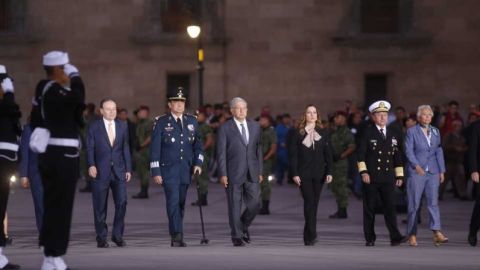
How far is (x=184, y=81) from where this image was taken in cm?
3959

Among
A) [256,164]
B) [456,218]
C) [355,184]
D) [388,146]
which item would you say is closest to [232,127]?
[256,164]

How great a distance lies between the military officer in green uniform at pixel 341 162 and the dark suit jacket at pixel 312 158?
474cm

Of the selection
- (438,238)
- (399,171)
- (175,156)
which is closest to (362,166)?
(399,171)

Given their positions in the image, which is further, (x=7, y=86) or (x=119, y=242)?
(x=119, y=242)

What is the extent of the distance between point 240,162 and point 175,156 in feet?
2.83

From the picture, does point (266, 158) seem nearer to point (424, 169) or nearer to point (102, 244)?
point (424, 169)

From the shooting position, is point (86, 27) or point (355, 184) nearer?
point (355, 184)

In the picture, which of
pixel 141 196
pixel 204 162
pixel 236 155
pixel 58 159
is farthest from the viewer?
pixel 141 196

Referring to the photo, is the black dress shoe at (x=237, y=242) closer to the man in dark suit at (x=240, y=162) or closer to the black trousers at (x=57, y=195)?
the man in dark suit at (x=240, y=162)

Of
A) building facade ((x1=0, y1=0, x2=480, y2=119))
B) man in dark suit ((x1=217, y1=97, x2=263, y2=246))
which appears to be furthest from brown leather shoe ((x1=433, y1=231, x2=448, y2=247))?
building facade ((x1=0, y1=0, x2=480, y2=119))

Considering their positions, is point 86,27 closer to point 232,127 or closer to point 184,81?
point 184,81

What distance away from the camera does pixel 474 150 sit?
18.5 metres

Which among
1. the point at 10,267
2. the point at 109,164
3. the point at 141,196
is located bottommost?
the point at 141,196

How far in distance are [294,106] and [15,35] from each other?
753cm
